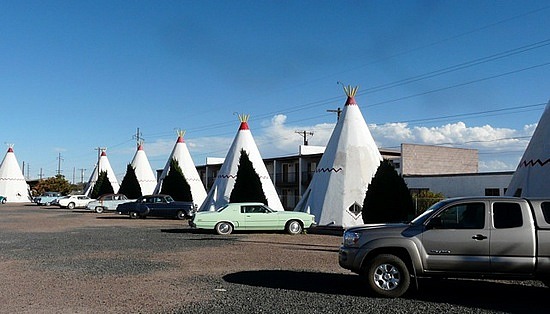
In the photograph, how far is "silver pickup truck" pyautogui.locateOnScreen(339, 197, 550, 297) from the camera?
8273mm

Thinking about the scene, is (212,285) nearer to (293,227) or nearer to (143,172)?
(293,227)

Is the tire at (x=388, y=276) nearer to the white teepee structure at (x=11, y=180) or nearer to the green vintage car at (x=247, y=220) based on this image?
→ the green vintage car at (x=247, y=220)

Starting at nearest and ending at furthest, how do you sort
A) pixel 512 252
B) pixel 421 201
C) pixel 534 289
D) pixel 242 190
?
pixel 512 252 < pixel 534 289 < pixel 421 201 < pixel 242 190

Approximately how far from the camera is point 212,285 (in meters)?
9.55

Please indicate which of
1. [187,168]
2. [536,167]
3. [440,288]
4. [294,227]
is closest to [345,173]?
[294,227]

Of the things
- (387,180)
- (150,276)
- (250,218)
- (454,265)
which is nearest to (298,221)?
(250,218)

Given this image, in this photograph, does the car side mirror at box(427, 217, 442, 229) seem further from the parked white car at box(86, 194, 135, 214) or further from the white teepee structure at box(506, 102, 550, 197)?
the parked white car at box(86, 194, 135, 214)

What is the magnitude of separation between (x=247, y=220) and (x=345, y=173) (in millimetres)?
5502

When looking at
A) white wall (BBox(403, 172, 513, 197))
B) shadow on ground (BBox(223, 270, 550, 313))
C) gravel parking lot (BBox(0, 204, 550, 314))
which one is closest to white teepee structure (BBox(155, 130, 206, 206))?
white wall (BBox(403, 172, 513, 197))

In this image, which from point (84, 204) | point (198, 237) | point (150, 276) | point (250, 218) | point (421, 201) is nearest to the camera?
point (150, 276)

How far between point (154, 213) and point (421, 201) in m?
14.4

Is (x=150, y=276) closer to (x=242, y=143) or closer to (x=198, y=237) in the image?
(x=198, y=237)

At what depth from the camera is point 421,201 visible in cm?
2566

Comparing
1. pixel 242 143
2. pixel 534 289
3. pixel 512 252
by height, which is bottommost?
pixel 534 289
